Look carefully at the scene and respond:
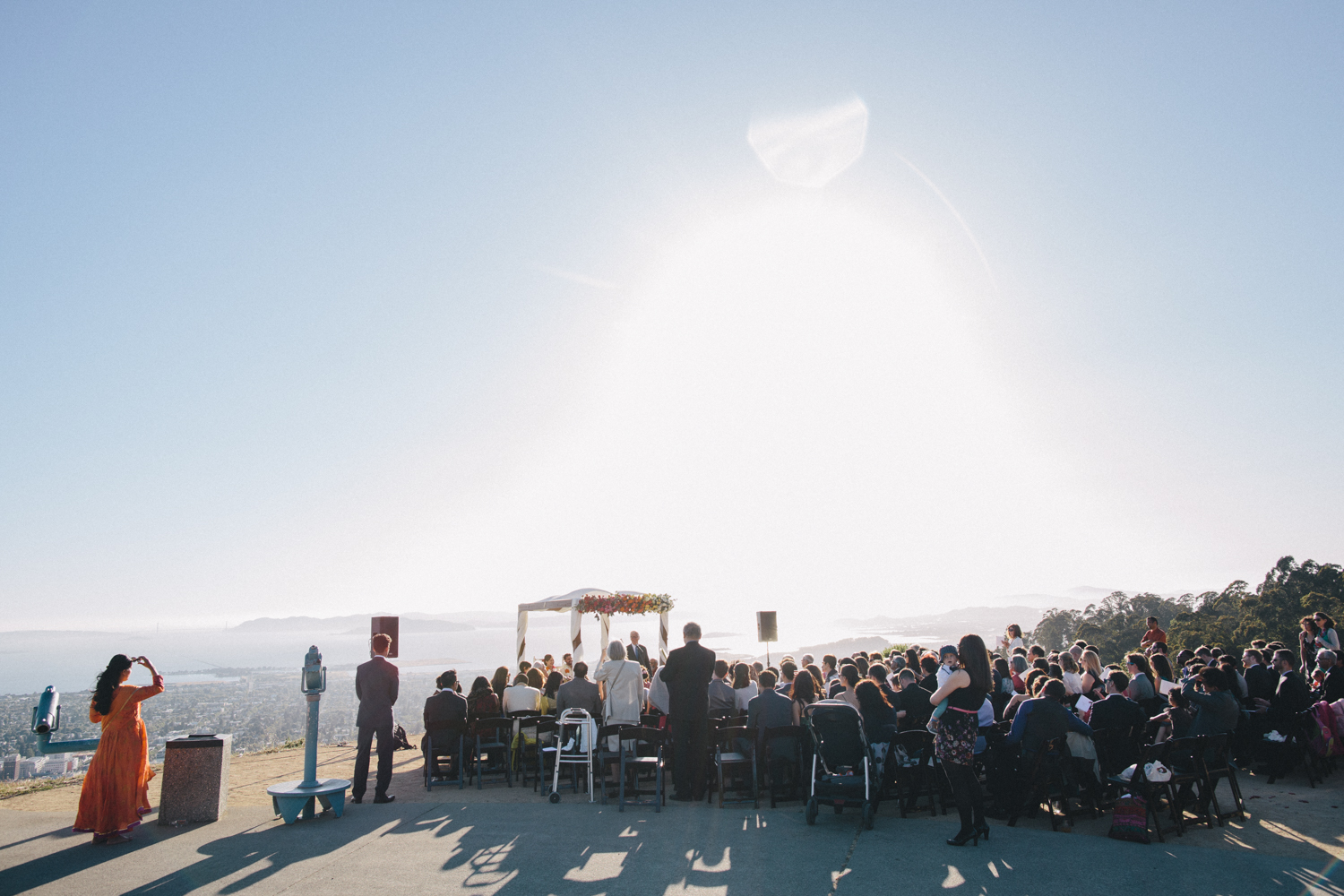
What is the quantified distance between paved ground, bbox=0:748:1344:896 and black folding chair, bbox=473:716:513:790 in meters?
1.33

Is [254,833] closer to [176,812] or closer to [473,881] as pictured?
[176,812]

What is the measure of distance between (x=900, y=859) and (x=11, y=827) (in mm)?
8093

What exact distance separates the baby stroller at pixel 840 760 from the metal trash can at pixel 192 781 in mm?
5648

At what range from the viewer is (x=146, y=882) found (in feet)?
16.6

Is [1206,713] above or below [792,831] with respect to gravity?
above

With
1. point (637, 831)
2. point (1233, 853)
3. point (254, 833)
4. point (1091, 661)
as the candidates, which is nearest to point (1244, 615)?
point (1091, 661)

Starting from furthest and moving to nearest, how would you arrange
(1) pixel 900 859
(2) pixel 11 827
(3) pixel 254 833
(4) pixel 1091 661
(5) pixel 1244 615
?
(5) pixel 1244 615
(4) pixel 1091 661
(2) pixel 11 827
(3) pixel 254 833
(1) pixel 900 859

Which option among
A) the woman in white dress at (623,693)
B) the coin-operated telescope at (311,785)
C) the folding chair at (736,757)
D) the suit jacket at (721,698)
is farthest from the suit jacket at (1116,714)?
the coin-operated telescope at (311,785)

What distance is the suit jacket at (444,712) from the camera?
843 cm

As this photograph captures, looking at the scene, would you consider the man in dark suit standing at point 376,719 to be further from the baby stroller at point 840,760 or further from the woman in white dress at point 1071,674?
the woman in white dress at point 1071,674

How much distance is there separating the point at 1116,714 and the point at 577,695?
5.57 m

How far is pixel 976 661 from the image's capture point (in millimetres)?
5633

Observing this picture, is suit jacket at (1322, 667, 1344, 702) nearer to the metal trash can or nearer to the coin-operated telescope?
the coin-operated telescope

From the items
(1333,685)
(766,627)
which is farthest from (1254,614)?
(1333,685)
